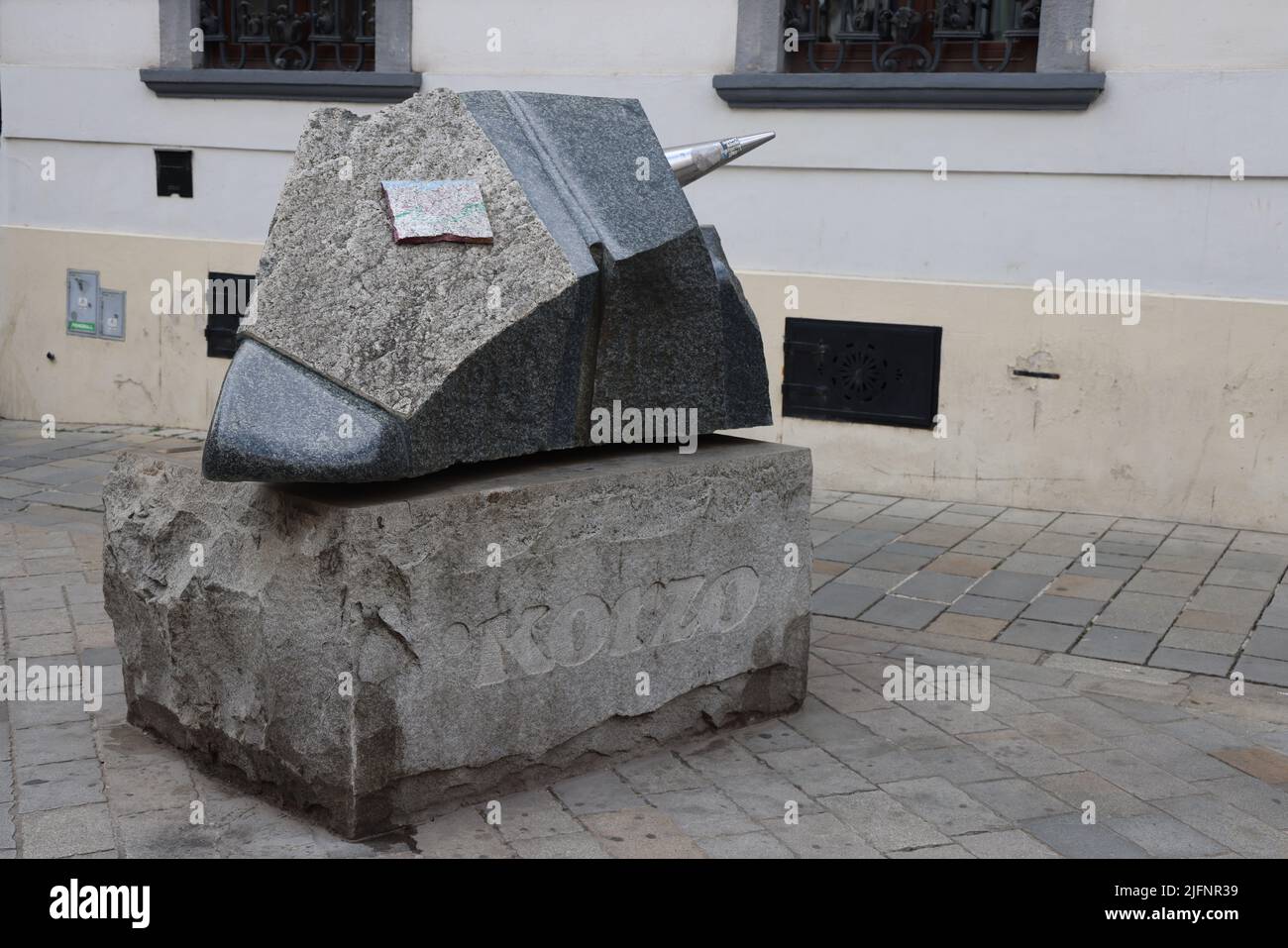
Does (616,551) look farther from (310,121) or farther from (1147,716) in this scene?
(1147,716)

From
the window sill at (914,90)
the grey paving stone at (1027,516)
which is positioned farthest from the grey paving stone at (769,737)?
the window sill at (914,90)

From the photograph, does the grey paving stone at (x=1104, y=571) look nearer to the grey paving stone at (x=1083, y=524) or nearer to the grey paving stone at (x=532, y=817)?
the grey paving stone at (x=1083, y=524)

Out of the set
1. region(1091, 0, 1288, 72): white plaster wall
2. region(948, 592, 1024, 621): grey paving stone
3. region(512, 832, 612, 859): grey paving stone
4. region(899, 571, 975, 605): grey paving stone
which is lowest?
region(512, 832, 612, 859): grey paving stone

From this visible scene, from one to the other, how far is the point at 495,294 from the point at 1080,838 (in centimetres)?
203

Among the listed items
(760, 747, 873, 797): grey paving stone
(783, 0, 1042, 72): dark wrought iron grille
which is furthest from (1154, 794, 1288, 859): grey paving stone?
(783, 0, 1042, 72): dark wrought iron grille

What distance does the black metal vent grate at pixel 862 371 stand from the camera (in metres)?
7.46

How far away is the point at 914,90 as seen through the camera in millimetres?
7195

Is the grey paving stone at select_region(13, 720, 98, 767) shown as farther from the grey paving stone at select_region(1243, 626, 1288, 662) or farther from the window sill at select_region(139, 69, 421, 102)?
the window sill at select_region(139, 69, 421, 102)

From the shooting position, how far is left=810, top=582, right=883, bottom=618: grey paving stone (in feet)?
18.5

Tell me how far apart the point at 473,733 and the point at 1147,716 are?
2223 mm

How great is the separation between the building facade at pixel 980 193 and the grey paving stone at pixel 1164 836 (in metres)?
3.51

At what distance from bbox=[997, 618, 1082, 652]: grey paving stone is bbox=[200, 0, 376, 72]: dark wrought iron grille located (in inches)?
205

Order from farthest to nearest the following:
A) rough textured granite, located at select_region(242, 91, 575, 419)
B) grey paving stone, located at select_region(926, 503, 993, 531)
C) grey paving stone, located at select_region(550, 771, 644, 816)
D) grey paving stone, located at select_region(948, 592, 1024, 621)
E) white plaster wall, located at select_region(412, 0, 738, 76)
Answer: white plaster wall, located at select_region(412, 0, 738, 76) → grey paving stone, located at select_region(926, 503, 993, 531) → grey paving stone, located at select_region(948, 592, 1024, 621) → grey paving stone, located at select_region(550, 771, 644, 816) → rough textured granite, located at select_region(242, 91, 575, 419)
